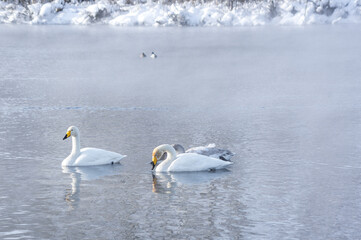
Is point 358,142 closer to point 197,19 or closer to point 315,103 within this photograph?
point 315,103

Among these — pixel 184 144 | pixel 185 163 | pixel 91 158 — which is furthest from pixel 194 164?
pixel 184 144

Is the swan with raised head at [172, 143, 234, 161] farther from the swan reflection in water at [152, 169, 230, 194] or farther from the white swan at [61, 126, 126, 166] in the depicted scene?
the white swan at [61, 126, 126, 166]

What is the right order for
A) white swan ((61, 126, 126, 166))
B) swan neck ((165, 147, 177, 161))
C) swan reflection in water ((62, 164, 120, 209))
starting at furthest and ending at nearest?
white swan ((61, 126, 126, 166))
swan neck ((165, 147, 177, 161))
swan reflection in water ((62, 164, 120, 209))

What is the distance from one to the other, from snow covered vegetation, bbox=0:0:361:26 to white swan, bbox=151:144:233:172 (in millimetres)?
77005

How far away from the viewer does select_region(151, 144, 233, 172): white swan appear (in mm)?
16797

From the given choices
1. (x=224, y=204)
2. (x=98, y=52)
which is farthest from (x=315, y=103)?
(x=98, y=52)

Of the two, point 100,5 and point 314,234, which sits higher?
point 100,5

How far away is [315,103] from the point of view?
28547mm

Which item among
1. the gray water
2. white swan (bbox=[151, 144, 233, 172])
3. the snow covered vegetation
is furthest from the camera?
the snow covered vegetation

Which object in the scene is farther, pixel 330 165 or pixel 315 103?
pixel 315 103

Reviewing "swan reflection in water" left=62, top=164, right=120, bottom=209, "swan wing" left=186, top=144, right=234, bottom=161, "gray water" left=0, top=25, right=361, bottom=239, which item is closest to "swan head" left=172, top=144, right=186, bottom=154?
"swan wing" left=186, top=144, right=234, bottom=161

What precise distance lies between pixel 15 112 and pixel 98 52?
28.4 metres

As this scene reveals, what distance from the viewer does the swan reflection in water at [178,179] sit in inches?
607

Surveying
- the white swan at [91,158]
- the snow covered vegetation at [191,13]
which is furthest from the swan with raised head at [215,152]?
the snow covered vegetation at [191,13]
